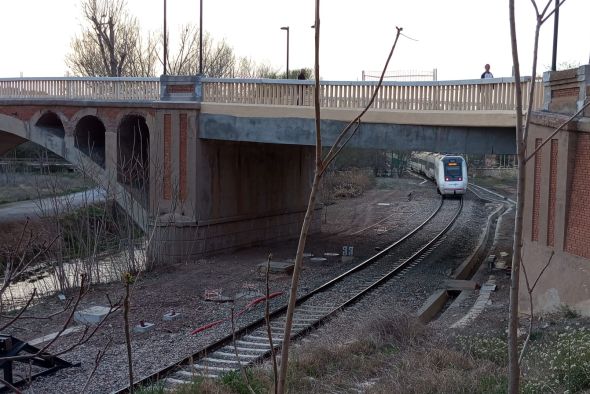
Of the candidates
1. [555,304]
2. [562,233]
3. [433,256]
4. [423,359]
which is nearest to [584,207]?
[562,233]

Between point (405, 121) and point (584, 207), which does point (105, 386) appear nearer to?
point (584, 207)

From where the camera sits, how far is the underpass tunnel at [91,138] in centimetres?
2608

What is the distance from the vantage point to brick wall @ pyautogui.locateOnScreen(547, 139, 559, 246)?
13.2 meters

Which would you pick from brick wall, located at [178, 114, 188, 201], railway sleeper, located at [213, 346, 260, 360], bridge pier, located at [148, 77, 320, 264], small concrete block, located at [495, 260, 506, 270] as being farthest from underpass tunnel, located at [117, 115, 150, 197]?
railway sleeper, located at [213, 346, 260, 360]

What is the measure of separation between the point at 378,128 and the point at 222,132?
16.5ft

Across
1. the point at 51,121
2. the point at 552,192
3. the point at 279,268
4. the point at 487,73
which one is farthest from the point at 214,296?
the point at 51,121

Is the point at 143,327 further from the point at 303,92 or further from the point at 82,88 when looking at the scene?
the point at 82,88

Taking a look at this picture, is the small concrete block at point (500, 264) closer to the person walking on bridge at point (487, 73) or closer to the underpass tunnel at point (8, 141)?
the person walking on bridge at point (487, 73)

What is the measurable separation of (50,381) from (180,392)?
3072 mm

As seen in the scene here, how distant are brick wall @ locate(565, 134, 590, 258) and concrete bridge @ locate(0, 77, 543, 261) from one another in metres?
3.80

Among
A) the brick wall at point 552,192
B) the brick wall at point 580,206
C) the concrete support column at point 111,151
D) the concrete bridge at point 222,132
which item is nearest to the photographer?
the brick wall at point 580,206

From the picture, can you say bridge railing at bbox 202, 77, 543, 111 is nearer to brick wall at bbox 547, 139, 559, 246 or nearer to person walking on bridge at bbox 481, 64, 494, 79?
person walking on bridge at bbox 481, 64, 494, 79

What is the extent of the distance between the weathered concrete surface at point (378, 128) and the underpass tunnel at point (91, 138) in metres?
5.83

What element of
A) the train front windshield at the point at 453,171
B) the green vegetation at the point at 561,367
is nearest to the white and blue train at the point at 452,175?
the train front windshield at the point at 453,171
